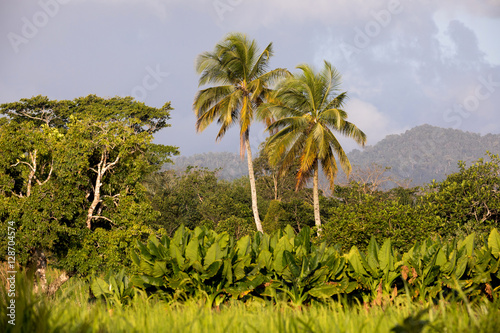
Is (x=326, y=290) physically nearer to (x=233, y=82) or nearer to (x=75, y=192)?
(x=75, y=192)

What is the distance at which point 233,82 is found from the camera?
23609mm

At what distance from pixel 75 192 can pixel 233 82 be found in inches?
556

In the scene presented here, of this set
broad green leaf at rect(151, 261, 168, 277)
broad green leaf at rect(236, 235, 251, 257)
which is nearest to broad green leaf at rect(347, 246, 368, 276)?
broad green leaf at rect(236, 235, 251, 257)

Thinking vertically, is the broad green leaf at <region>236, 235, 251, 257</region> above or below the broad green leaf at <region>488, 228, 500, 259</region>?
above

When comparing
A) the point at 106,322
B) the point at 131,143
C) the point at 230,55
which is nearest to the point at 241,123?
the point at 230,55

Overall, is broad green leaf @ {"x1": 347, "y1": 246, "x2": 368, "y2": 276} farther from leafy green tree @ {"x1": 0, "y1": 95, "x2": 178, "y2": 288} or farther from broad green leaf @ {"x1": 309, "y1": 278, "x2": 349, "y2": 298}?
leafy green tree @ {"x1": 0, "y1": 95, "x2": 178, "y2": 288}

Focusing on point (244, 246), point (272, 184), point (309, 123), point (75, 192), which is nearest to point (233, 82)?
point (309, 123)

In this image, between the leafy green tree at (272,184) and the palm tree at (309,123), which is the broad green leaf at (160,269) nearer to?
the palm tree at (309,123)

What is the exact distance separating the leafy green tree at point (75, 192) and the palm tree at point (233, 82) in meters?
10.5

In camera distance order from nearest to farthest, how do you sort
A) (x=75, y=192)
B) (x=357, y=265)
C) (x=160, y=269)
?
1. (x=160, y=269)
2. (x=357, y=265)
3. (x=75, y=192)

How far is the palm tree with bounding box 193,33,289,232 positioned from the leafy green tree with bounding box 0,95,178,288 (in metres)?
10.5

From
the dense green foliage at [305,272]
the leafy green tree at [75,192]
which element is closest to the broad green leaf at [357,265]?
the dense green foliage at [305,272]

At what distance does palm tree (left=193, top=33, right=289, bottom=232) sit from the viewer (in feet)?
74.3

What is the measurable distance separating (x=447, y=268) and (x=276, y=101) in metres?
18.5
